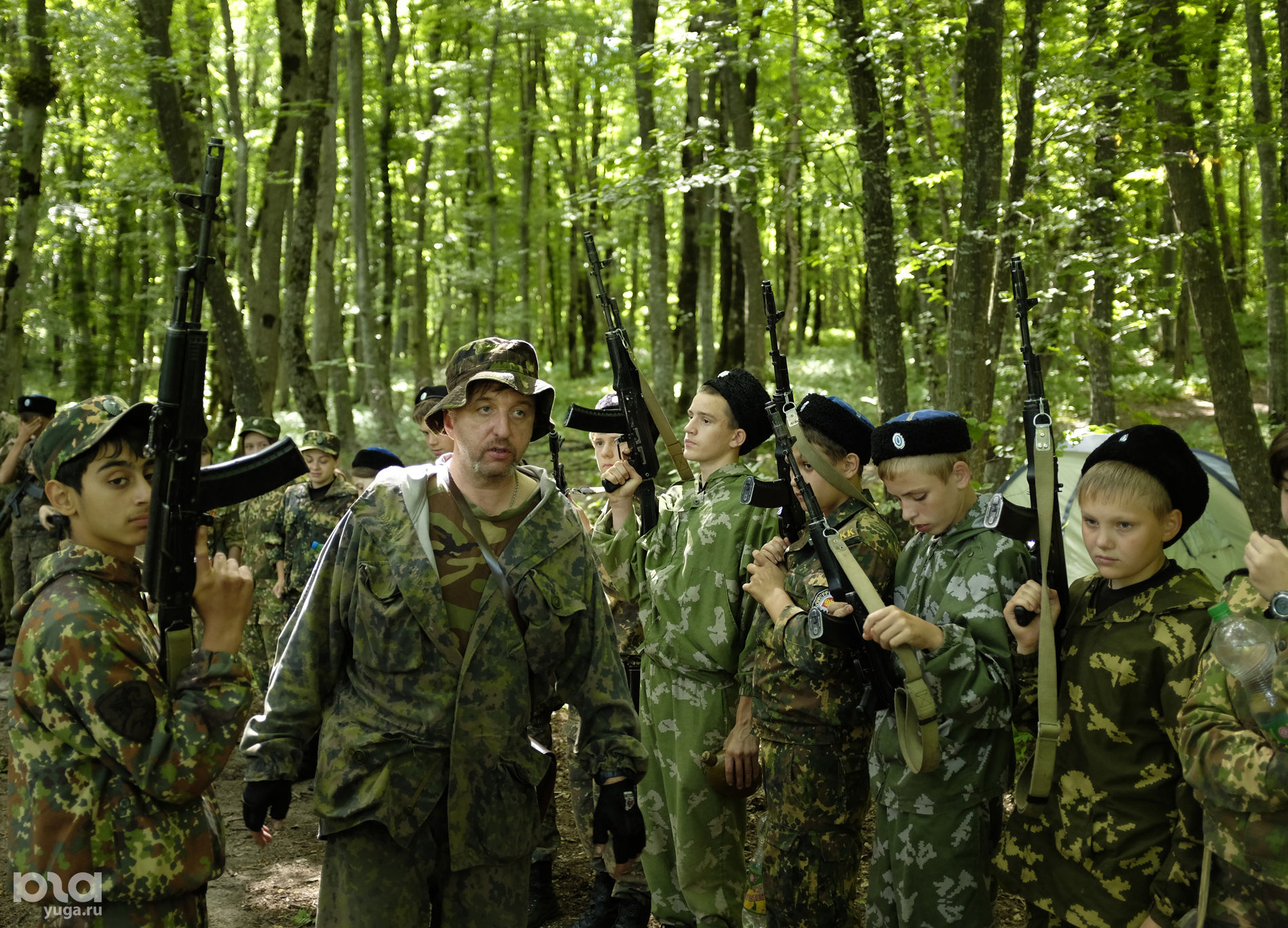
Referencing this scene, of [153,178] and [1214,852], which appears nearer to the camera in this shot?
[1214,852]

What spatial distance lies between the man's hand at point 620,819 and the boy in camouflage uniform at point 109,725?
1.11 m

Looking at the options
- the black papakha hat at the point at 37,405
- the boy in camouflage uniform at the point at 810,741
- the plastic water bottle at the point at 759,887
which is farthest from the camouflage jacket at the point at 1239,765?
the black papakha hat at the point at 37,405

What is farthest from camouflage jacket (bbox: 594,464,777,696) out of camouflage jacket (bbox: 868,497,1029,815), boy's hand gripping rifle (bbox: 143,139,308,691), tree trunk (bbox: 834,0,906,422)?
tree trunk (bbox: 834,0,906,422)

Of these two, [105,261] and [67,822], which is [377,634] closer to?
[67,822]

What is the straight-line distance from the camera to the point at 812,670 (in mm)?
3529

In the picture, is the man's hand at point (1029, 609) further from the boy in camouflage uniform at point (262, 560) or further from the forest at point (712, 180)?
the boy in camouflage uniform at point (262, 560)

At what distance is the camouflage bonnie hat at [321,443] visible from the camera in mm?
7395

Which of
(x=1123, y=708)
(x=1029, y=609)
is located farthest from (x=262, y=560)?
(x=1123, y=708)

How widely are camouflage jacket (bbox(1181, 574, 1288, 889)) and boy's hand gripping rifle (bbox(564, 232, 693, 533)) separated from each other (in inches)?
111

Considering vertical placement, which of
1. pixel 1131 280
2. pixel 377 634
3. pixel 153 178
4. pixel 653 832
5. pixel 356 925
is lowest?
pixel 653 832

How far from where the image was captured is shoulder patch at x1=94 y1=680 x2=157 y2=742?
2408 millimetres

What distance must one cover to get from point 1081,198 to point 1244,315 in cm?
2807

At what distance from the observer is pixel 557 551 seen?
3209 mm

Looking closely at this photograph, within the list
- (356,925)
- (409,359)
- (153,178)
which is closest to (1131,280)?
(356,925)
